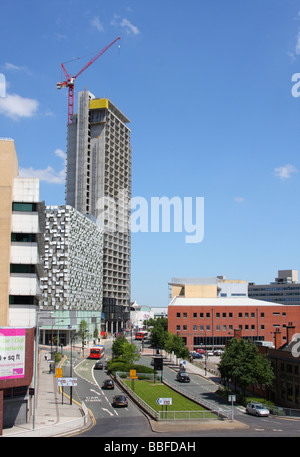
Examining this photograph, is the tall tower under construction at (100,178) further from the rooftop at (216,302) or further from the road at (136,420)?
the road at (136,420)

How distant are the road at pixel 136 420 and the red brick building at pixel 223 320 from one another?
50690 millimetres

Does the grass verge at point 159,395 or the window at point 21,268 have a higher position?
the window at point 21,268

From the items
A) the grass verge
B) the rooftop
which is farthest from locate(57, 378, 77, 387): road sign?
the rooftop

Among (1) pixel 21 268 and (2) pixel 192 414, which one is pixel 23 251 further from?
(2) pixel 192 414

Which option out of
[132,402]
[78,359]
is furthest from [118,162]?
[132,402]

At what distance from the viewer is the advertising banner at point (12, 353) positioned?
40.7m

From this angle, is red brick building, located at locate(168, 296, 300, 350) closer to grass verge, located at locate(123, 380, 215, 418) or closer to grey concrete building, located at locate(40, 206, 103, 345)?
grey concrete building, located at locate(40, 206, 103, 345)

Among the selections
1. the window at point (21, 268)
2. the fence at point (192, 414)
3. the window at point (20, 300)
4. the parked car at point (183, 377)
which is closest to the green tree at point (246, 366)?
the fence at point (192, 414)

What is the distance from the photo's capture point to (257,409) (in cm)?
5141

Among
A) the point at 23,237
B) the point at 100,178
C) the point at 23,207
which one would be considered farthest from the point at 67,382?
the point at 100,178

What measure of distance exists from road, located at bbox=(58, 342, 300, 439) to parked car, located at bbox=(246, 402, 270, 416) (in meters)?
0.68

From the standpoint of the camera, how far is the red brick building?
125m

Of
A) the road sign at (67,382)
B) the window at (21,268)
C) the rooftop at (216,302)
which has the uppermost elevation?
the window at (21,268)
